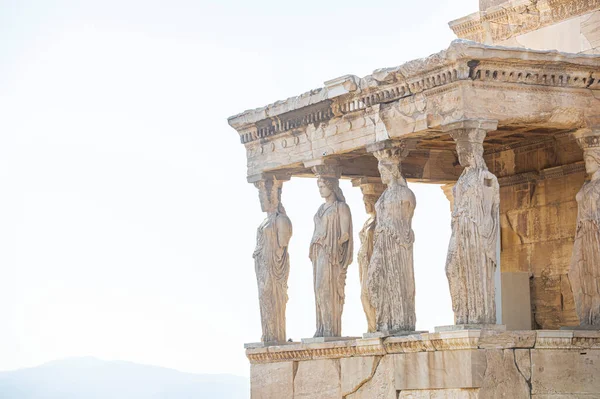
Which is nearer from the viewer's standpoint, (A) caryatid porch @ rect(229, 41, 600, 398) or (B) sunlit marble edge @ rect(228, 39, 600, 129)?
(B) sunlit marble edge @ rect(228, 39, 600, 129)

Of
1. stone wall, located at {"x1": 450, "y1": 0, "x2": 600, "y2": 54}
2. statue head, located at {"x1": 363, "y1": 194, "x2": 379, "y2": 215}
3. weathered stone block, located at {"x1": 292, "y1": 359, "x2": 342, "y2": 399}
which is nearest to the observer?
weathered stone block, located at {"x1": 292, "y1": 359, "x2": 342, "y2": 399}

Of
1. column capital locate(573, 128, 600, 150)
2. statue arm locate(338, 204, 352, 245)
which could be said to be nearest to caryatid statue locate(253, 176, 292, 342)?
statue arm locate(338, 204, 352, 245)

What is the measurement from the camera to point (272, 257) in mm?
21781

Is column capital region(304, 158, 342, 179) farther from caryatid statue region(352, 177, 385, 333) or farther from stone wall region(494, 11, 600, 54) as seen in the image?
stone wall region(494, 11, 600, 54)

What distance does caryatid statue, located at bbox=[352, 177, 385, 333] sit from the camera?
2081cm

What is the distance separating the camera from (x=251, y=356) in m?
21.9

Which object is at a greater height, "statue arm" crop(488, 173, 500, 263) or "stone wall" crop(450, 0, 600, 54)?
"stone wall" crop(450, 0, 600, 54)

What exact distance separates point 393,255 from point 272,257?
272 cm

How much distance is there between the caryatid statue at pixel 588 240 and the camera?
63.3 feet

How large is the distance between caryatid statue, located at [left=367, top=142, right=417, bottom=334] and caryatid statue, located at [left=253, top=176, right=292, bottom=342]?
94.3 inches

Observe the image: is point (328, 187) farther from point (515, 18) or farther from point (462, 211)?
point (515, 18)

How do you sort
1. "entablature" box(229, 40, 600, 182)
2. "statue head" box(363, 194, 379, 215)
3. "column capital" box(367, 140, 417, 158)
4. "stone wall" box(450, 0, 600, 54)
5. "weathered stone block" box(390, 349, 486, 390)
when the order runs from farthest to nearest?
1. "statue head" box(363, 194, 379, 215)
2. "stone wall" box(450, 0, 600, 54)
3. "column capital" box(367, 140, 417, 158)
4. "entablature" box(229, 40, 600, 182)
5. "weathered stone block" box(390, 349, 486, 390)

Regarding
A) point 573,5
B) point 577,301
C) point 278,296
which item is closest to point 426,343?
point 577,301

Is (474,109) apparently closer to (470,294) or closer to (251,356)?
(470,294)
